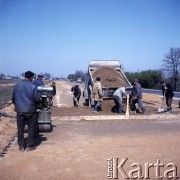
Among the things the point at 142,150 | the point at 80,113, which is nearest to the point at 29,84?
the point at 142,150

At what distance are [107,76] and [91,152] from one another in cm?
913

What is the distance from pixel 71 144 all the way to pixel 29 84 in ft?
6.42

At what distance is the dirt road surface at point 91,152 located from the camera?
17.6 feet

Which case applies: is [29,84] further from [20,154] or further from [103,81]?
[103,81]

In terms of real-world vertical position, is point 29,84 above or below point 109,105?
above

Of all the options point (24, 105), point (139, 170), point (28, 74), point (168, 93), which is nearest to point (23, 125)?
point (24, 105)

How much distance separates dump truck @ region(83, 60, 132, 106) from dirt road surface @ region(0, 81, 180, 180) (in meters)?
4.53

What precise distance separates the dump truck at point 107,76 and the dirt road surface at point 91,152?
4527 mm

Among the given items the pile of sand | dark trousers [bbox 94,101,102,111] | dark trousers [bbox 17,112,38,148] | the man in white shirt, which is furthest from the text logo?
the pile of sand

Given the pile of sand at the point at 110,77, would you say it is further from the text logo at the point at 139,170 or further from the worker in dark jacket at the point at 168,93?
the text logo at the point at 139,170

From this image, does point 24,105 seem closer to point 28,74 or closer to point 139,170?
point 28,74

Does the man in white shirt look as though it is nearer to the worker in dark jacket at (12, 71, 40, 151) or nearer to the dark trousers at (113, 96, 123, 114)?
the dark trousers at (113, 96, 123, 114)

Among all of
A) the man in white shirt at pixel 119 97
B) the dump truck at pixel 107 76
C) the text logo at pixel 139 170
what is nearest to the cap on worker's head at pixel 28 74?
the text logo at pixel 139 170

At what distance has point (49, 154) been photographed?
6613 mm
